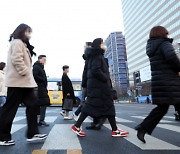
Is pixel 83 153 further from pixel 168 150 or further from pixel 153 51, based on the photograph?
pixel 153 51

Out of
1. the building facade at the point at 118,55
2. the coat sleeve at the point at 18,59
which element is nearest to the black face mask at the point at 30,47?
the coat sleeve at the point at 18,59

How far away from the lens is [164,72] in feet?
12.7

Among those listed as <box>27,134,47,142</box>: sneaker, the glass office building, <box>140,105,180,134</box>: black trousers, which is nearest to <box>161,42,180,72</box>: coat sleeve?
<box>140,105,180,134</box>: black trousers

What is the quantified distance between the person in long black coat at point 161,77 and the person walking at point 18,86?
66.2 inches

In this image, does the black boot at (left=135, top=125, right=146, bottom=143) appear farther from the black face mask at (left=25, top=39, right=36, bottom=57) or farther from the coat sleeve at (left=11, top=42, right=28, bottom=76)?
the black face mask at (left=25, top=39, right=36, bottom=57)

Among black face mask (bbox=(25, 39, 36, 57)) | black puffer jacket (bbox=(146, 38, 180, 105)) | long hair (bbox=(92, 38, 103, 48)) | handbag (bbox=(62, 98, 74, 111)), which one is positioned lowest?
handbag (bbox=(62, 98, 74, 111))

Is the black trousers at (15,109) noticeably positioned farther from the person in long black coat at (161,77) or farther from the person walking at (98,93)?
the person in long black coat at (161,77)

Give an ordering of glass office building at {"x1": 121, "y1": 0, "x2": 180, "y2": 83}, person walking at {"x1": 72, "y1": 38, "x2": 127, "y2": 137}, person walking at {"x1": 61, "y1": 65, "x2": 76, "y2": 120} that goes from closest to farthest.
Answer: person walking at {"x1": 72, "y1": 38, "x2": 127, "y2": 137} → person walking at {"x1": 61, "y1": 65, "x2": 76, "y2": 120} → glass office building at {"x1": 121, "y1": 0, "x2": 180, "y2": 83}

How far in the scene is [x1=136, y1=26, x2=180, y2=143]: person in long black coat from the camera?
12.3ft

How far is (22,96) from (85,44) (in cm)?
224

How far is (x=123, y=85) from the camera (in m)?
149

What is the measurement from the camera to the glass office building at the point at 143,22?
82050 millimetres

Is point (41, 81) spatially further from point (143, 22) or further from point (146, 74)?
point (143, 22)

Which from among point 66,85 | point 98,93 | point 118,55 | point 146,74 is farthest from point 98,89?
point 118,55
